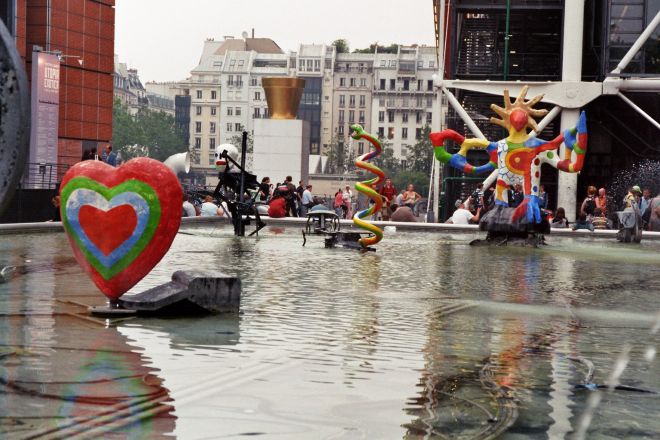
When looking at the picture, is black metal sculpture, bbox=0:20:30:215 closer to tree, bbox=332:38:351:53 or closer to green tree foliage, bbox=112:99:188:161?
green tree foliage, bbox=112:99:188:161

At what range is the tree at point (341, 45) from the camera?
176 m

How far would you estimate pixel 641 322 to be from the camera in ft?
34.7

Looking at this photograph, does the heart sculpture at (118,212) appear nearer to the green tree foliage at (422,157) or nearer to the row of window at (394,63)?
the green tree foliage at (422,157)

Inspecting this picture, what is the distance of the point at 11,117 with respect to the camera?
360 centimetres

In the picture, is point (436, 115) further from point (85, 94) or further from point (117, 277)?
point (117, 277)

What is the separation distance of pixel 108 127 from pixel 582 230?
33.3 m

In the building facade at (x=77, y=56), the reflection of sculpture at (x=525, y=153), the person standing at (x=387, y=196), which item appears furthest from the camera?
the building facade at (x=77, y=56)

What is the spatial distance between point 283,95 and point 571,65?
17.0 m

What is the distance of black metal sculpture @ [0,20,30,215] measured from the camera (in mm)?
3562

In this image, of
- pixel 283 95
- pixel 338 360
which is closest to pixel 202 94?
pixel 283 95

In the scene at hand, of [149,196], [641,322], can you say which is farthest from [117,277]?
[641,322]

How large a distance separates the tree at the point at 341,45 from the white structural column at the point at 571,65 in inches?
5159

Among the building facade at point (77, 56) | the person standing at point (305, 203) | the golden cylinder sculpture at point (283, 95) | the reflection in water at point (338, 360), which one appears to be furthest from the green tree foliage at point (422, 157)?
the reflection in water at point (338, 360)

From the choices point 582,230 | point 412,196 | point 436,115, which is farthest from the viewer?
point 436,115
